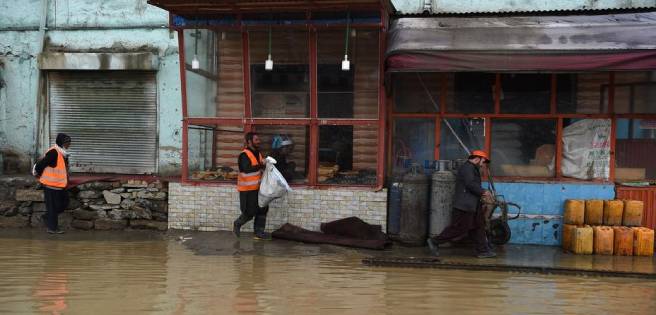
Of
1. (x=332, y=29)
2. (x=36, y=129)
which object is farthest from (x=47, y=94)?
(x=332, y=29)

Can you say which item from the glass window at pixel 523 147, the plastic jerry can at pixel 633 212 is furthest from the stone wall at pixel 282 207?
the plastic jerry can at pixel 633 212

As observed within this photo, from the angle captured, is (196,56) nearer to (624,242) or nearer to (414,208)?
(414,208)

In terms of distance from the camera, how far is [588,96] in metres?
9.68

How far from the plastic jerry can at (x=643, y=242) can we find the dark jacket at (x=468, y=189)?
8.50 ft

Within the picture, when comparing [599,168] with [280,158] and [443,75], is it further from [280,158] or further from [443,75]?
[280,158]

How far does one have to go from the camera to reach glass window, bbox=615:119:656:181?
9609 mm

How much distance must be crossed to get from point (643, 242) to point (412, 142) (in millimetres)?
3840

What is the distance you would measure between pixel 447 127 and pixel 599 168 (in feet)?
8.33

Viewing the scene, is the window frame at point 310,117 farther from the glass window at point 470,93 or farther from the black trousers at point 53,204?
the black trousers at point 53,204

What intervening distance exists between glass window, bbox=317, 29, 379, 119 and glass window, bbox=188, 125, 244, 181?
165cm

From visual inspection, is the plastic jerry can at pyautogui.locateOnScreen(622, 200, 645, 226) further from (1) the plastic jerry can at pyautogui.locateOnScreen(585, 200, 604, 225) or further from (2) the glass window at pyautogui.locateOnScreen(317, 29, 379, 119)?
(2) the glass window at pyautogui.locateOnScreen(317, 29, 379, 119)

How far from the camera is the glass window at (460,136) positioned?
9938mm

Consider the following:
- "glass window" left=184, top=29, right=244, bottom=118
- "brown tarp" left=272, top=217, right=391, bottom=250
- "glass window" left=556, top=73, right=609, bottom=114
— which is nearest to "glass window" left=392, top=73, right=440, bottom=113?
"glass window" left=556, top=73, right=609, bottom=114

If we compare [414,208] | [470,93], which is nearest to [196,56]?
[414,208]
